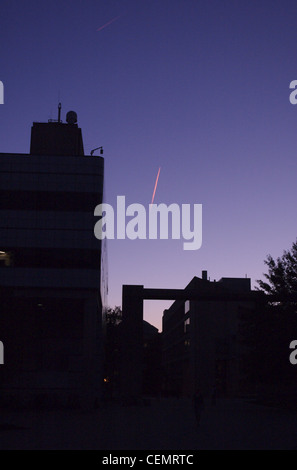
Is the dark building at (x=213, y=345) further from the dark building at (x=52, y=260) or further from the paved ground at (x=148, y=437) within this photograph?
the paved ground at (x=148, y=437)

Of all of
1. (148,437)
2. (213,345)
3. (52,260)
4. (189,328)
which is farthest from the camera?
(189,328)

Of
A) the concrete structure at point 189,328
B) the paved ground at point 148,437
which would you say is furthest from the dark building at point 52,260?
the paved ground at point 148,437

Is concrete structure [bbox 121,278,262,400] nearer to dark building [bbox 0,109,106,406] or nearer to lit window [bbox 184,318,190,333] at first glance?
lit window [bbox 184,318,190,333]

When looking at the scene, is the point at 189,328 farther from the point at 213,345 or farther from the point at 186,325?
the point at 213,345

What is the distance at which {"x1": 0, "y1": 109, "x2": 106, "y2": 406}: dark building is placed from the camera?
52.3 metres

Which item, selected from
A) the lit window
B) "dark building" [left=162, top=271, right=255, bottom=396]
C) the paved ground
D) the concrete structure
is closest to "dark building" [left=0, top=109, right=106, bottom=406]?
the concrete structure

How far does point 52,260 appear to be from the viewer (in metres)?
52.9

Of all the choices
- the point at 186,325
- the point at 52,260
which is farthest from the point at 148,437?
the point at 186,325

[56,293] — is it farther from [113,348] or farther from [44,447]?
[113,348]

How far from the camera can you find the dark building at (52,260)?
52.3m

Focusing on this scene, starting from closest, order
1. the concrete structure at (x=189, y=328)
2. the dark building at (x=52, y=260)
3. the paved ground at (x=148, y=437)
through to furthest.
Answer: the paved ground at (x=148, y=437) → the dark building at (x=52, y=260) → the concrete structure at (x=189, y=328)

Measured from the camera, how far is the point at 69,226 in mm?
53688

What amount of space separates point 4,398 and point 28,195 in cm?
1794
